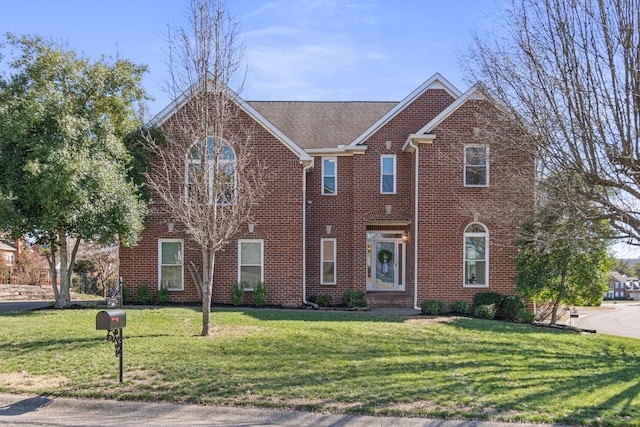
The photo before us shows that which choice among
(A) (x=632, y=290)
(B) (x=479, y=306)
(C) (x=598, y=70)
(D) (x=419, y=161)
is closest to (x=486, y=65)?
(C) (x=598, y=70)

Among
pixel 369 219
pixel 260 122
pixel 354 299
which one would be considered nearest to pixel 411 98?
pixel 369 219

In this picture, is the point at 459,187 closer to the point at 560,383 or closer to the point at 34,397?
the point at 560,383

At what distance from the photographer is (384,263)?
19.8 m

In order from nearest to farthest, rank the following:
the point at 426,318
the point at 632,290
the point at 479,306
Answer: the point at 426,318 → the point at 479,306 → the point at 632,290

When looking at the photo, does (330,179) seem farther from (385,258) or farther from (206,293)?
(206,293)

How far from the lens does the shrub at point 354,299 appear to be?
17448mm

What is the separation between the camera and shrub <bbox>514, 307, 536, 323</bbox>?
53.0 feet

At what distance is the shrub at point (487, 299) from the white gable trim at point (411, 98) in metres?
6.73

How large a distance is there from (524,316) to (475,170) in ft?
16.1

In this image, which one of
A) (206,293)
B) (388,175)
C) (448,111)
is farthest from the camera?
(388,175)

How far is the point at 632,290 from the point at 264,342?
4294 inches

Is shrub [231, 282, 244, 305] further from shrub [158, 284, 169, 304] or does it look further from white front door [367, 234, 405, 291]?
white front door [367, 234, 405, 291]

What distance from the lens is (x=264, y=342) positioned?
10.4m

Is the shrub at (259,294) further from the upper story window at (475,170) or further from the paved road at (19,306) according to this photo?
the upper story window at (475,170)
